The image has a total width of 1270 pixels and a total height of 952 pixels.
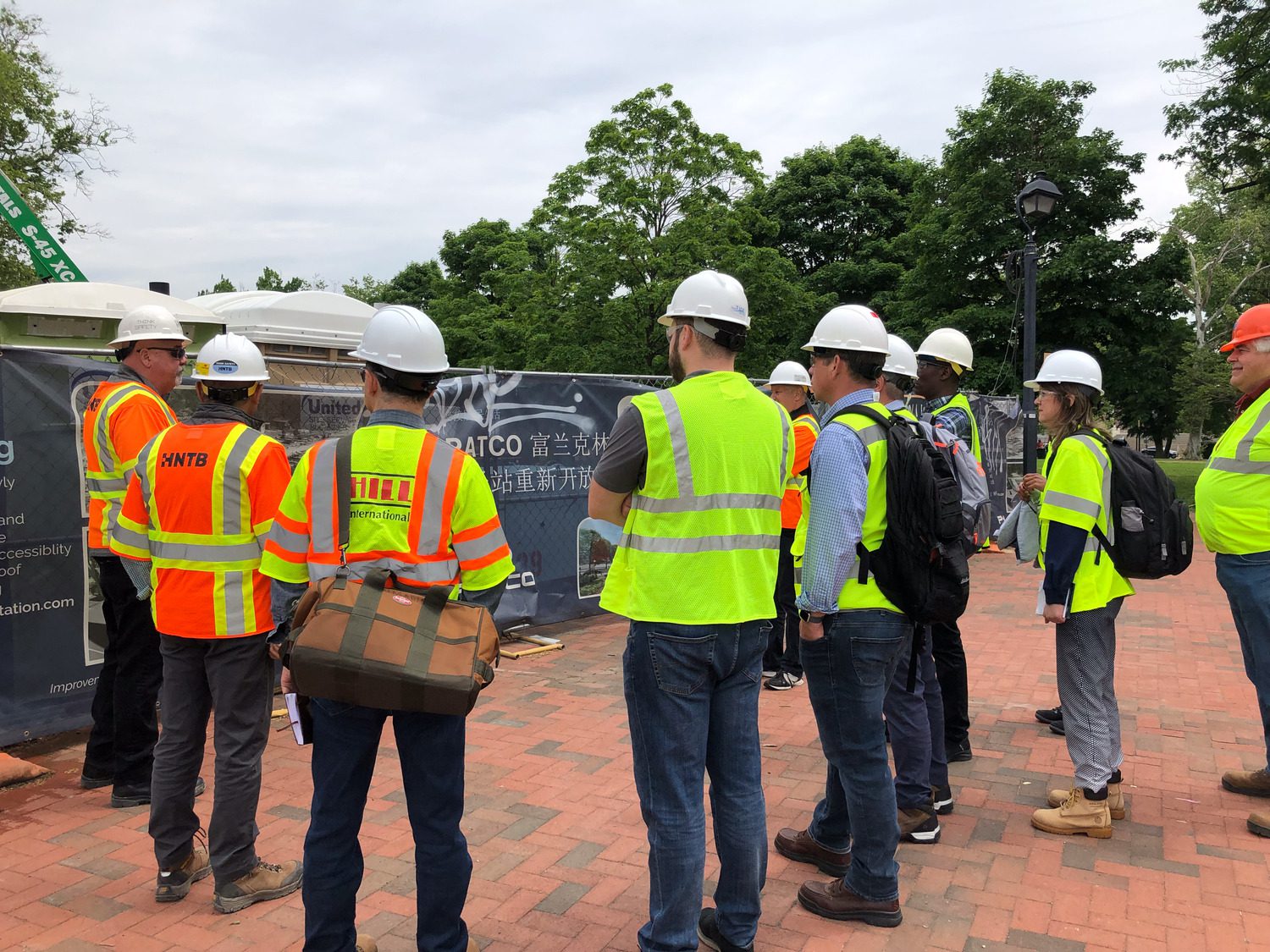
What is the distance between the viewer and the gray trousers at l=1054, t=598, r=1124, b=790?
12.8 ft

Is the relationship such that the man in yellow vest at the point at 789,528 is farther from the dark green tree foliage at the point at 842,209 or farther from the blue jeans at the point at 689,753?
the dark green tree foliage at the point at 842,209

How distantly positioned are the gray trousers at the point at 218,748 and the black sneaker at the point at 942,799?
2.94 metres

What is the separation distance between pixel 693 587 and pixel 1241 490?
308 cm

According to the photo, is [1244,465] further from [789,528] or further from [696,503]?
[696,503]

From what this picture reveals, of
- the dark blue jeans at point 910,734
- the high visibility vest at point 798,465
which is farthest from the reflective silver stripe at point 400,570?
the high visibility vest at point 798,465

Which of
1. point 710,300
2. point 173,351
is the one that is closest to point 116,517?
point 173,351

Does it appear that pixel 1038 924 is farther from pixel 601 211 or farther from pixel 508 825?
pixel 601 211

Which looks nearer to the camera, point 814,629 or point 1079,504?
point 814,629

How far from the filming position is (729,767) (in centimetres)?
271

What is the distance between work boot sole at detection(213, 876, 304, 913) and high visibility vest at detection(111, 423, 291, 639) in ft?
3.21

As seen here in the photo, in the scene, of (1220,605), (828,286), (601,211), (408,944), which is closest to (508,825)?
(408,944)

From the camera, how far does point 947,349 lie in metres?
4.43

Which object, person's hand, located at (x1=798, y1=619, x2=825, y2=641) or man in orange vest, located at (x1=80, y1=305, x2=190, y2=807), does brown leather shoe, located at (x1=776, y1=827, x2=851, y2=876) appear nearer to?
person's hand, located at (x1=798, y1=619, x2=825, y2=641)

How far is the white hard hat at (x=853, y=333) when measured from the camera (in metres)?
3.19
